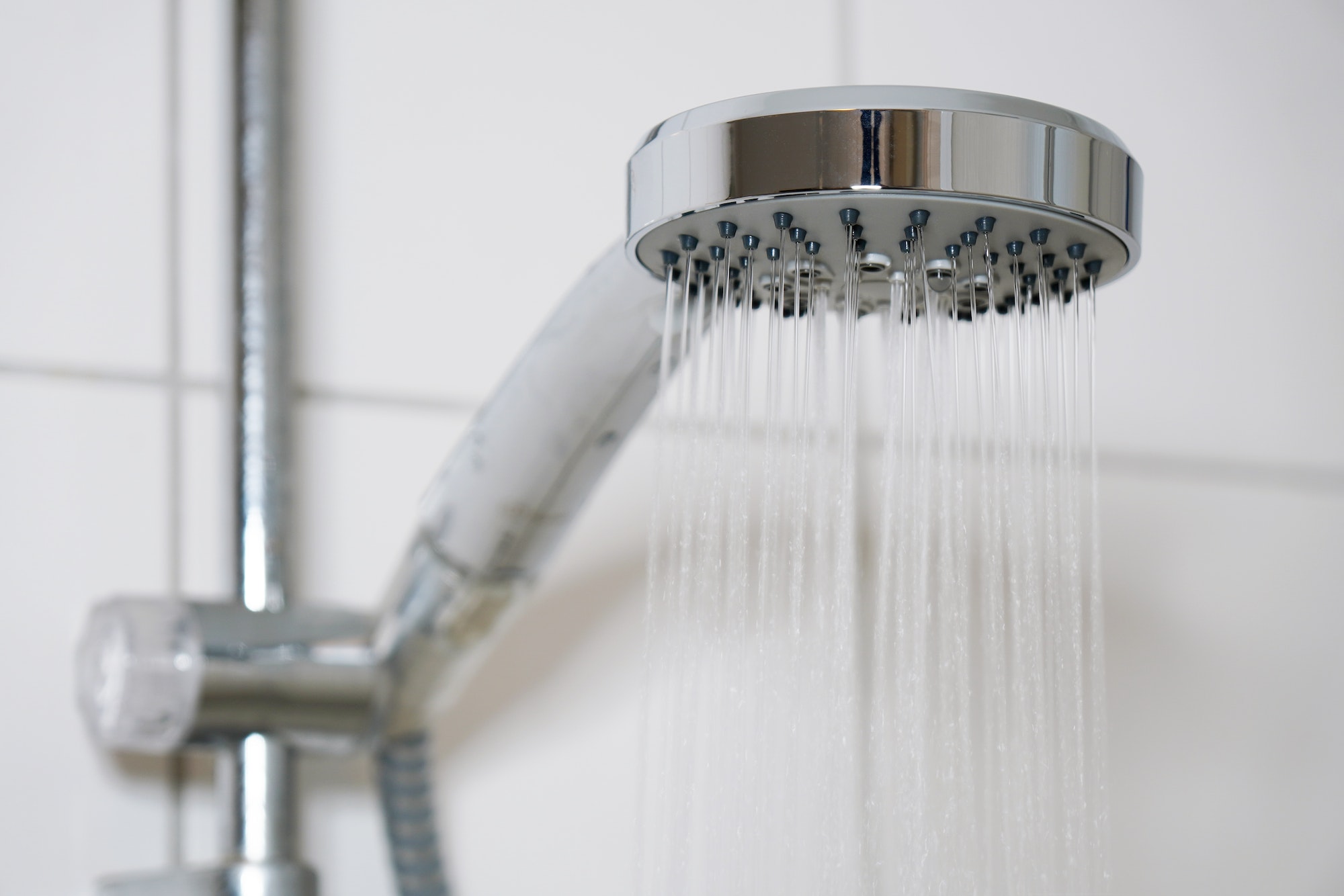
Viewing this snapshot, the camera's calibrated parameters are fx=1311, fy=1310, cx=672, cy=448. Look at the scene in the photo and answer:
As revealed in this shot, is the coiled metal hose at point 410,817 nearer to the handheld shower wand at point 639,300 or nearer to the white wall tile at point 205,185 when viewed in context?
the handheld shower wand at point 639,300

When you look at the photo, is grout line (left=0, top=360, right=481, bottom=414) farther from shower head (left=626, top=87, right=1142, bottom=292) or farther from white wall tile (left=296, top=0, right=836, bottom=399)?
shower head (left=626, top=87, right=1142, bottom=292)

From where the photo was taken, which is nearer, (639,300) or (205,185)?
(639,300)

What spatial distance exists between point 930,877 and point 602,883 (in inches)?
6.5

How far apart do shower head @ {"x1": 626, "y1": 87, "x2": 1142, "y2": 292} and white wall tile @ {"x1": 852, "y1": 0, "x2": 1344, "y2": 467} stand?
0.32 m

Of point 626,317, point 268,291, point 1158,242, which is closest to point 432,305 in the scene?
point 268,291

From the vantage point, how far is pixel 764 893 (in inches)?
13.2

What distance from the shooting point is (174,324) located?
1.37 feet

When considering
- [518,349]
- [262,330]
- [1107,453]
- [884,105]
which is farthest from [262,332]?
[1107,453]

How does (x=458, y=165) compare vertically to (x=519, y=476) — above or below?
above

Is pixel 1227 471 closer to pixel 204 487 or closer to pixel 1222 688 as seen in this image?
pixel 1222 688

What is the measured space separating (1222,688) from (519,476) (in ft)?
1.32

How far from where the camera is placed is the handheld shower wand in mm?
258

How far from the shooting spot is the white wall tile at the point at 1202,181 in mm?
603

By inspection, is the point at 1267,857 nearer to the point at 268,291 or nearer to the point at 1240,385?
the point at 1240,385
